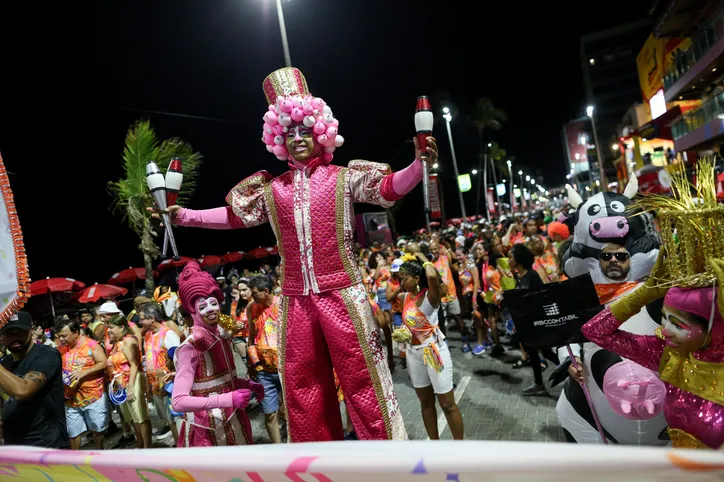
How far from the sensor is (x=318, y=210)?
289 centimetres

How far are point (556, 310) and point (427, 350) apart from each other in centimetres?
179

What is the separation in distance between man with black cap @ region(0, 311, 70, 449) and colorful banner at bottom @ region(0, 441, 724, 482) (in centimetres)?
241

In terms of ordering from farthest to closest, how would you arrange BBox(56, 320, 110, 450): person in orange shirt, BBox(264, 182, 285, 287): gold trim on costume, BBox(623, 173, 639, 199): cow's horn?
BBox(56, 320, 110, 450): person in orange shirt, BBox(623, 173, 639, 199): cow's horn, BBox(264, 182, 285, 287): gold trim on costume

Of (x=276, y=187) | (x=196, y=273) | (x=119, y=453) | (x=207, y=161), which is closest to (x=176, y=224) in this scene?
(x=196, y=273)

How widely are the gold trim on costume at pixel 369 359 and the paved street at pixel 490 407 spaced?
2417 millimetres

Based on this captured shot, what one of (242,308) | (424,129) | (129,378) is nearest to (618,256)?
(424,129)

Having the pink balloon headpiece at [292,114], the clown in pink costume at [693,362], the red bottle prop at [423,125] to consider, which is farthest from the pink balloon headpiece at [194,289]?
the clown in pink costume at [693,362]

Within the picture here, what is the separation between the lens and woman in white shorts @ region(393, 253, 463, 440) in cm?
443

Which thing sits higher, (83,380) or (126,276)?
(126,276)

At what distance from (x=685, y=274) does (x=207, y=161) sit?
1022 inches

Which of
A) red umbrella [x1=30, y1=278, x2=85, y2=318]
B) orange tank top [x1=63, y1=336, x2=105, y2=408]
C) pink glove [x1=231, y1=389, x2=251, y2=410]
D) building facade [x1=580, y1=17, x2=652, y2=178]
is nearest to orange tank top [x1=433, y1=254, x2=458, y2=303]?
orange tank top [x1=63, y1=336, x2=105, y2=408]

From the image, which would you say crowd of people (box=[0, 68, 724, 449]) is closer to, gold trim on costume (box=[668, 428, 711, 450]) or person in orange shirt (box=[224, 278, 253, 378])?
gold trim on costume (box=[668, 428, 711, 450])

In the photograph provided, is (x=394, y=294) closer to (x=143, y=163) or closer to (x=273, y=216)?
(x=273, y=216)

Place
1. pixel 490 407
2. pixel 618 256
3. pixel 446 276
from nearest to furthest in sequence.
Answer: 1. pixel 618 256
2. pixel 490 407
3. pixel 446 276
